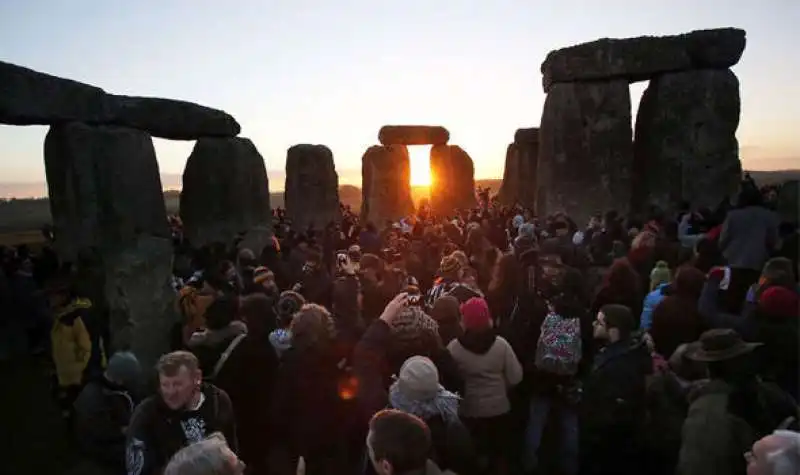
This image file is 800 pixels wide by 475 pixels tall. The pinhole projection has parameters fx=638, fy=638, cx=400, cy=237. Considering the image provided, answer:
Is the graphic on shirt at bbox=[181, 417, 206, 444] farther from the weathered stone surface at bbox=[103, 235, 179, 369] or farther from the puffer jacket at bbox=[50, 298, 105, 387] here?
the weathered stone surface at bbox=[103, 235, 179, 369]

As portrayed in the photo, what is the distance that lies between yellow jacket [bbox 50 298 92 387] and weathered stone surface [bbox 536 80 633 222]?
1072cm

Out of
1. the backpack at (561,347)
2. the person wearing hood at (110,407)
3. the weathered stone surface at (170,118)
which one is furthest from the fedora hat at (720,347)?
the weathered stone surface at (170,118)

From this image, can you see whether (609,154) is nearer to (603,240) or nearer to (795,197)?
(795,197)

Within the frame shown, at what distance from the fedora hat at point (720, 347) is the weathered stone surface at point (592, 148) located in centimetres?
1119

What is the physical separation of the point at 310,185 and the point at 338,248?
28.3ft

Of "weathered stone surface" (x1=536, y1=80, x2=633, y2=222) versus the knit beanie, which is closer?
the knit beanie

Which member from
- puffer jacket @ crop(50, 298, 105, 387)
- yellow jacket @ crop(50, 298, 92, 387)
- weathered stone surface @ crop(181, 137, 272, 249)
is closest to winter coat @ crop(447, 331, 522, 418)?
puffer jacket @ crop(50, 298, 105, 387)

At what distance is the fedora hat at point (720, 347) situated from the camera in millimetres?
2754

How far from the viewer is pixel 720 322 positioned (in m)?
4.32

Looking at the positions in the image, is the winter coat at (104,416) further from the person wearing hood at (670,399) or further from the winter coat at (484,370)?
the person wearing hood at (670,399)

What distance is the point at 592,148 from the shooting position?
1386cm

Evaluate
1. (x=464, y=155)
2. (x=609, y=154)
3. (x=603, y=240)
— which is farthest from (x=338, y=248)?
(x=464, y=155)

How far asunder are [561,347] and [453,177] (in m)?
20.8

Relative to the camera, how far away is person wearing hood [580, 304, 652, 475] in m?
3.69
